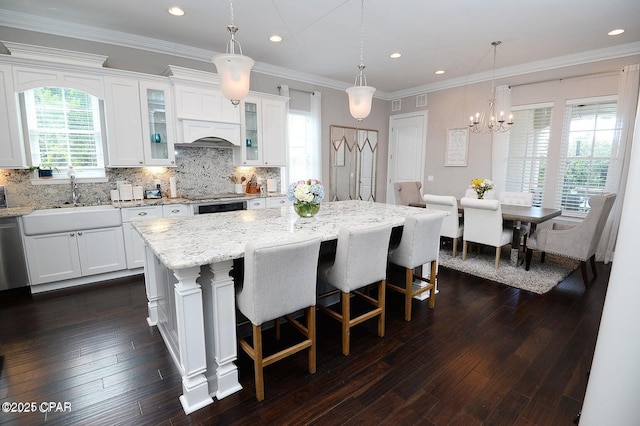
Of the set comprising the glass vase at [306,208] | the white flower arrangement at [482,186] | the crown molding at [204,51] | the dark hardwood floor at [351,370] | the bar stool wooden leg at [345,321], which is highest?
the crown molding at [204,51]

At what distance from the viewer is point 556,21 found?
11.1 feet

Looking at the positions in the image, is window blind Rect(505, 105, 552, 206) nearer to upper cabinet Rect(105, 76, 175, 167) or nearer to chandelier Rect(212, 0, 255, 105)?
chandelier Rect(212, 0, 255, 105)

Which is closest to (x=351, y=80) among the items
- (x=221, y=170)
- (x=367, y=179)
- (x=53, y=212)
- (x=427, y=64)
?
(x=427, y=64)

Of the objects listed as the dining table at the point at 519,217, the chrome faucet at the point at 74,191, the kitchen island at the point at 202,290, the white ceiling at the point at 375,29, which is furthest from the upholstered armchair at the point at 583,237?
the chrome faucet at the point at 74,191

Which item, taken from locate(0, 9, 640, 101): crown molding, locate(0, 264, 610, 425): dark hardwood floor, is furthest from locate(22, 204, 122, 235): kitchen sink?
locate(0, 9, 640, 101): crown molding

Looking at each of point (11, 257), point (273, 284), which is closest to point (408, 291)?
point (273, 284)

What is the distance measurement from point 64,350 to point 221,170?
3.03 m

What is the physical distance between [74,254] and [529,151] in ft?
21.4

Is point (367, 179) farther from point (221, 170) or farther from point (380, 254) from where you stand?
point (380, 254)

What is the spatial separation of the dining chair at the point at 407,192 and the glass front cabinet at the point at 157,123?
353 centimetres

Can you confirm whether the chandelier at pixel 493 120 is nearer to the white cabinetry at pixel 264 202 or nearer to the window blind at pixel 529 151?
the window blind at pixel 529 151

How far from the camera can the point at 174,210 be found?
3.93 metres

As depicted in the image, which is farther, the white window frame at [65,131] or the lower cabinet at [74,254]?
the white window frame at [65,131]

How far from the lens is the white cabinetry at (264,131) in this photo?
4.68m
